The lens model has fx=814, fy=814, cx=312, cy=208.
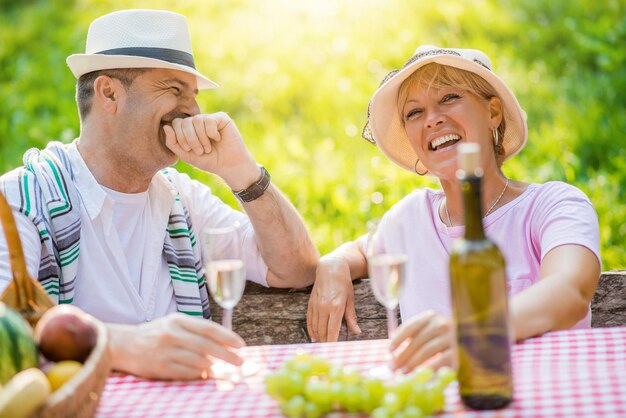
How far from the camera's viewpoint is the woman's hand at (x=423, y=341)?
1704 mm

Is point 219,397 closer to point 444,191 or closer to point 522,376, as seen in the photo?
point 522,376

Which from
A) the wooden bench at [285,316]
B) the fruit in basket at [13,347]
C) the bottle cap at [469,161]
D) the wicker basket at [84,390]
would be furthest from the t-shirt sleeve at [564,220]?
the fruit in basket at [13,347]

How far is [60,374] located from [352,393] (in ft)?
1.75

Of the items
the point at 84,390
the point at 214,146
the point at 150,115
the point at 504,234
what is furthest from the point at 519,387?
the point at 150,115

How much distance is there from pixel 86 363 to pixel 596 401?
0.93 m

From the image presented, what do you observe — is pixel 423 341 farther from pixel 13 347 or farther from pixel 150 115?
pixel 150 115

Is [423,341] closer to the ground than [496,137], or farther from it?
closer to the ground

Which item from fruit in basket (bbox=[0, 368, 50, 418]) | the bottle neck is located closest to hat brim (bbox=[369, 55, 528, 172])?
the bottle neck

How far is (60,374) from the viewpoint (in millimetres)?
1486

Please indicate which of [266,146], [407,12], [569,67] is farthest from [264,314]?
[407,12]

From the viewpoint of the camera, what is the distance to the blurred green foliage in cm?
521

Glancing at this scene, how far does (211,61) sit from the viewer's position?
7.45 meters

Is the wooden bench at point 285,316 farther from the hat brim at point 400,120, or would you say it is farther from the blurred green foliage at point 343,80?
the blurred green foliage at point 343,80

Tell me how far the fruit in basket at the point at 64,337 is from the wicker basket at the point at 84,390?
0.03m
